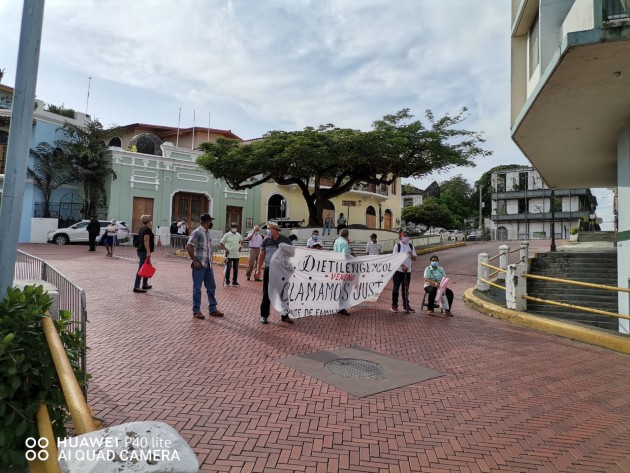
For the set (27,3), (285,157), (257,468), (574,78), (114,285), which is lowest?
(257,468)

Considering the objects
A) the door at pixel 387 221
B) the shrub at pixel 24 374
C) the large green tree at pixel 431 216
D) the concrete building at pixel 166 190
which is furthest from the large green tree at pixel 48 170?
the large green tree at pixel 431 216

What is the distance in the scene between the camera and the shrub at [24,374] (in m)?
2.46

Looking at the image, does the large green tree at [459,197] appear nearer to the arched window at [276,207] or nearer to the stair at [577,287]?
the arched window at [276,207]

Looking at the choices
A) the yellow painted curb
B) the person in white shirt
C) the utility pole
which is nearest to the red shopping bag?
the person in white shirt

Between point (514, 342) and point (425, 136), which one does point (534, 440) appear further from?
point (425, 136)

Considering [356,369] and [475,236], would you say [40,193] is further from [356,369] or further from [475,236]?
[475,236]

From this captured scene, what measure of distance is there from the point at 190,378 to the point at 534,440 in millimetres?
3602

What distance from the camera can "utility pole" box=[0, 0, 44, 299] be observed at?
2992 mm

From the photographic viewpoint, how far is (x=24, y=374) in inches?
101

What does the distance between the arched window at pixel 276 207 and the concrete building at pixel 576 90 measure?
2277 cm

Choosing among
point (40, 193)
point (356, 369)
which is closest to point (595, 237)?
point (356, 369)

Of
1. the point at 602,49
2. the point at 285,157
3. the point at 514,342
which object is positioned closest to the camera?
the point at 602,49

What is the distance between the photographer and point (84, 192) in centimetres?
2678

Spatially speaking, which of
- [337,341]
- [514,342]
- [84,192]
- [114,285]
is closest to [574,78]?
[514,342]
